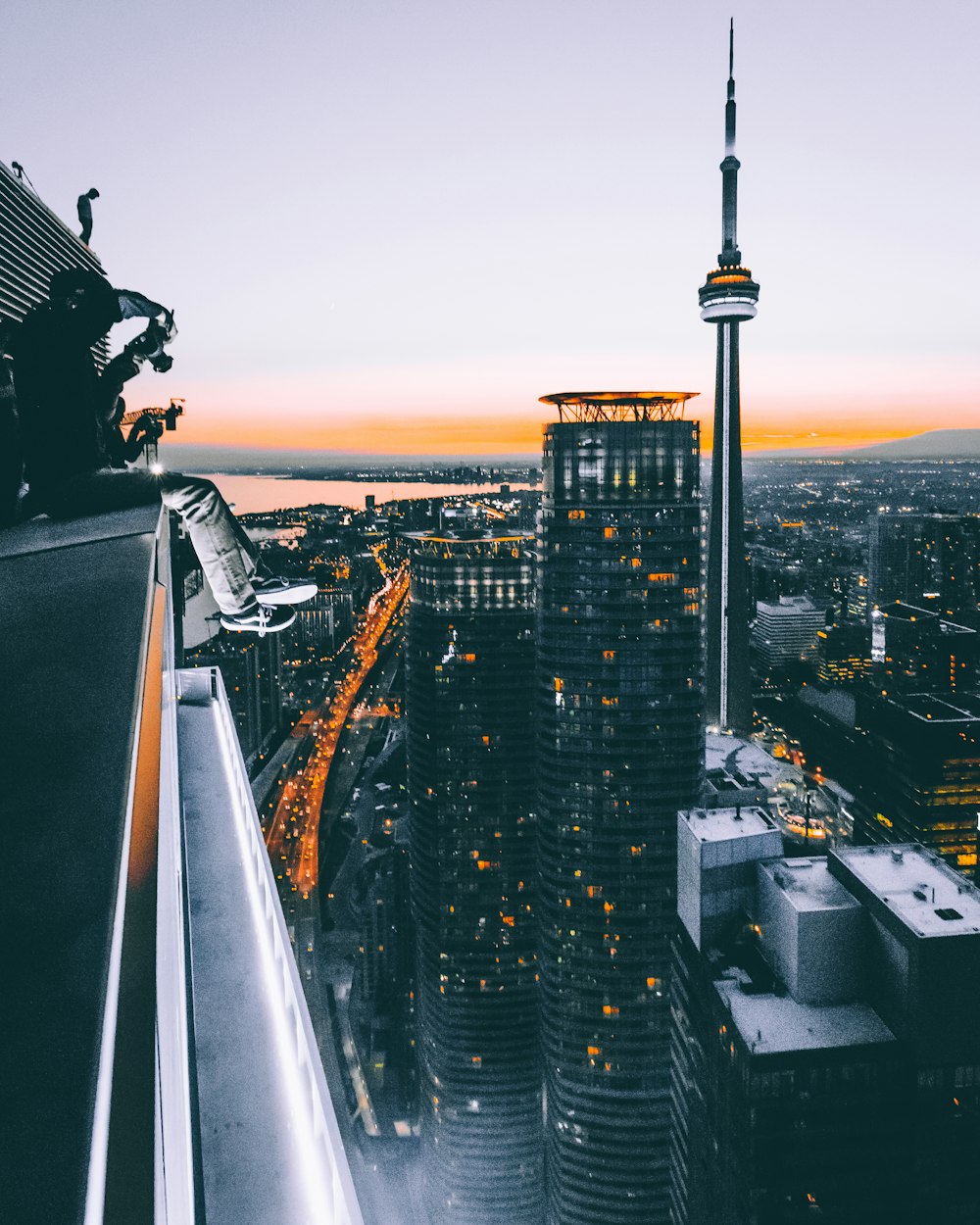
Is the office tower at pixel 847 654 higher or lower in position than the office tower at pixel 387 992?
higher

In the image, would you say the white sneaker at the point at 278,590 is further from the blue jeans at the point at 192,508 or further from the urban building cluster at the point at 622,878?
the urban building cluster at the point at 622,878

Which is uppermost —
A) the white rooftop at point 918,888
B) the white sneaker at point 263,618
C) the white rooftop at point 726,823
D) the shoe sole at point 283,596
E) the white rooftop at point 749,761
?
the shoe sole at point 283,596

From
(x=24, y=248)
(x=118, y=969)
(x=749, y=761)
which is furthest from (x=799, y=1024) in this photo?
(x=749, y=761)

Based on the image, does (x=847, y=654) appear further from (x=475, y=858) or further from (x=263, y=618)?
(x=263, y=618)

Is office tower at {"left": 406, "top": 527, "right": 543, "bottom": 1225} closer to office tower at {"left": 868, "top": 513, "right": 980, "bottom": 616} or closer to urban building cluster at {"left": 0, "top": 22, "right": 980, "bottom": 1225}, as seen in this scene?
urban building cluster at {"left": 0, "top": 22, "right": 980, "bottom": 1225}

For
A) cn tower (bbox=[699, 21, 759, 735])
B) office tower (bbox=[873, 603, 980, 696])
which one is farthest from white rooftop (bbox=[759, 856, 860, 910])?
office tower (bbox=[873, 603, 980, 696])

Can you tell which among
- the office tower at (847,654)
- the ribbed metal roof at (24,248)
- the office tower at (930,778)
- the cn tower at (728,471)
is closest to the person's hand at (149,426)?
the ribbed metal roof at (24,248)

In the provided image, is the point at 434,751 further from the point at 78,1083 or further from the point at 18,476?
the point at 78,1083

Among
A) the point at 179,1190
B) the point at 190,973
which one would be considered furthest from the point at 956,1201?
the point at 179,1190
